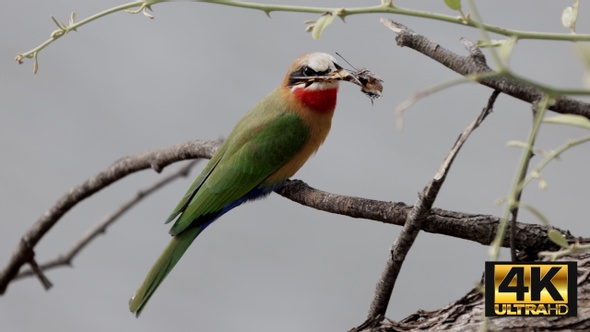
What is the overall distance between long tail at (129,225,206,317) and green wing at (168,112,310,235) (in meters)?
0.02

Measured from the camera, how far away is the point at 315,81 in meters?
1.45

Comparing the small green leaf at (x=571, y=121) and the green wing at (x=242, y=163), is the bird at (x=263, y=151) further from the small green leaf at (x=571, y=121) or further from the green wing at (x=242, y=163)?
the small green leaf at (x=571, y=121)

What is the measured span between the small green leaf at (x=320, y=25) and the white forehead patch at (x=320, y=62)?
0.68 meters

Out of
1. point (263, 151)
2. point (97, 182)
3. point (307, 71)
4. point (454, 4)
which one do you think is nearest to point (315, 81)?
point (307, 71)

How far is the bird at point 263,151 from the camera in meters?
1.39

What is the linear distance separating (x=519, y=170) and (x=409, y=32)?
0.46 metres

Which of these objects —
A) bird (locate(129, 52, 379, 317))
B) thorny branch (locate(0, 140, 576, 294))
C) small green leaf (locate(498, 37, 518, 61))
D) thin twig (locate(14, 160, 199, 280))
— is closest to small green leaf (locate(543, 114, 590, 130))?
small green leaf (locate(498, 37, 518, 61))

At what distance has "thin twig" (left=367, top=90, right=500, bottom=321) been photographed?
0.80 m

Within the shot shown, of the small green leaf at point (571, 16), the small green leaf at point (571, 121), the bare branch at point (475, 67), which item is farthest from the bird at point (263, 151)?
the small green leaf at point (571, 121)

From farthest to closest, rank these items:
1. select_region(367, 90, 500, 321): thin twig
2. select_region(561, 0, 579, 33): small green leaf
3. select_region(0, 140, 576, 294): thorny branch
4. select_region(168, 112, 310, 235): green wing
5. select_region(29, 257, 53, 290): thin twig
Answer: select_region(29, 257, 53, 290): thin twig
select_region(168, 112, 310, 235): green wing
select_region(0, 140, 576, 294): thorny branch
select_region(367, 90, 500, 321): thin twig
select_region(561, 0, 579, 33): small green leaf

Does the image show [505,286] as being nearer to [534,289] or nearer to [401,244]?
[534,289]

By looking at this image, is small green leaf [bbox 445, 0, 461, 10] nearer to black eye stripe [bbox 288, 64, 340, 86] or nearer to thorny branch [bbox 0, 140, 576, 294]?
thorny branch [bbox 0, 140, 576, 294]

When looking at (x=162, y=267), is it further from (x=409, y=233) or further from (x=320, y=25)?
(x=320, y=25)

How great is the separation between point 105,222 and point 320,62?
0.73 m
